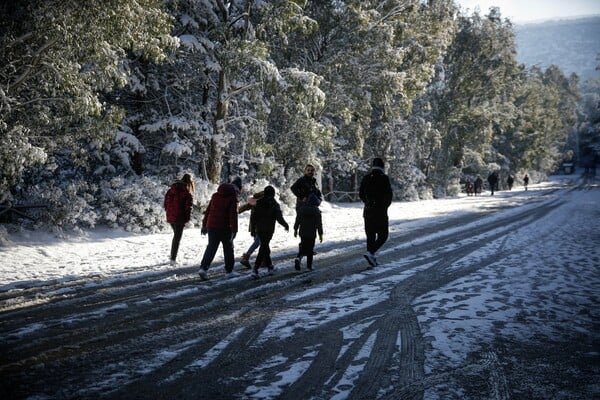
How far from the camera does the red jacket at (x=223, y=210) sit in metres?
7.57

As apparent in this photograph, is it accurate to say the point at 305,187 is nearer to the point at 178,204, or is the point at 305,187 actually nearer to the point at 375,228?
the point at 375,228

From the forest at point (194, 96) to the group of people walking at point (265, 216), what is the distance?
12.0ft

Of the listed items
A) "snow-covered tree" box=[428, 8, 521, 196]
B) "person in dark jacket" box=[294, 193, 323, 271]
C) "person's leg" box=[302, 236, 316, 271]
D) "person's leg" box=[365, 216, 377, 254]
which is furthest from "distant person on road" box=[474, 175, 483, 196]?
"person's leg" box=[302, 236, 316, 271]

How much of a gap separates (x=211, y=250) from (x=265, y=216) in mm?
1230

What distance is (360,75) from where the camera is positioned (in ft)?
65.4

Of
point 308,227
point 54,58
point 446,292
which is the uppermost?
point 54,58

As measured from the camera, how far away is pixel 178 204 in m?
Answer: 8.76

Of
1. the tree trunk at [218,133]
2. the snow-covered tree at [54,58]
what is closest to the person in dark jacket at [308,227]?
the snow-covered tree at [54,58]

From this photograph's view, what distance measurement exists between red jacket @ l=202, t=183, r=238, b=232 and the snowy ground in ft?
3.23

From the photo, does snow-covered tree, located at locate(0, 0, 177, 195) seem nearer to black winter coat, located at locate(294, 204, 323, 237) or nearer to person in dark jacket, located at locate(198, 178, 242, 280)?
person in dark jacket, located at locate(198, 178, 242, 280)

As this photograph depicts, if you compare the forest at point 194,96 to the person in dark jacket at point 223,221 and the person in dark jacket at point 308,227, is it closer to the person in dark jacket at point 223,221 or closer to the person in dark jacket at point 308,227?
the person in dark jacket at point 223,221

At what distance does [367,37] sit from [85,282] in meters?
17.2

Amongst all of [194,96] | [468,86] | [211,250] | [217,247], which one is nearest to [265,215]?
[217,247]

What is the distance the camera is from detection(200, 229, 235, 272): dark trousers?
24.3 feet
